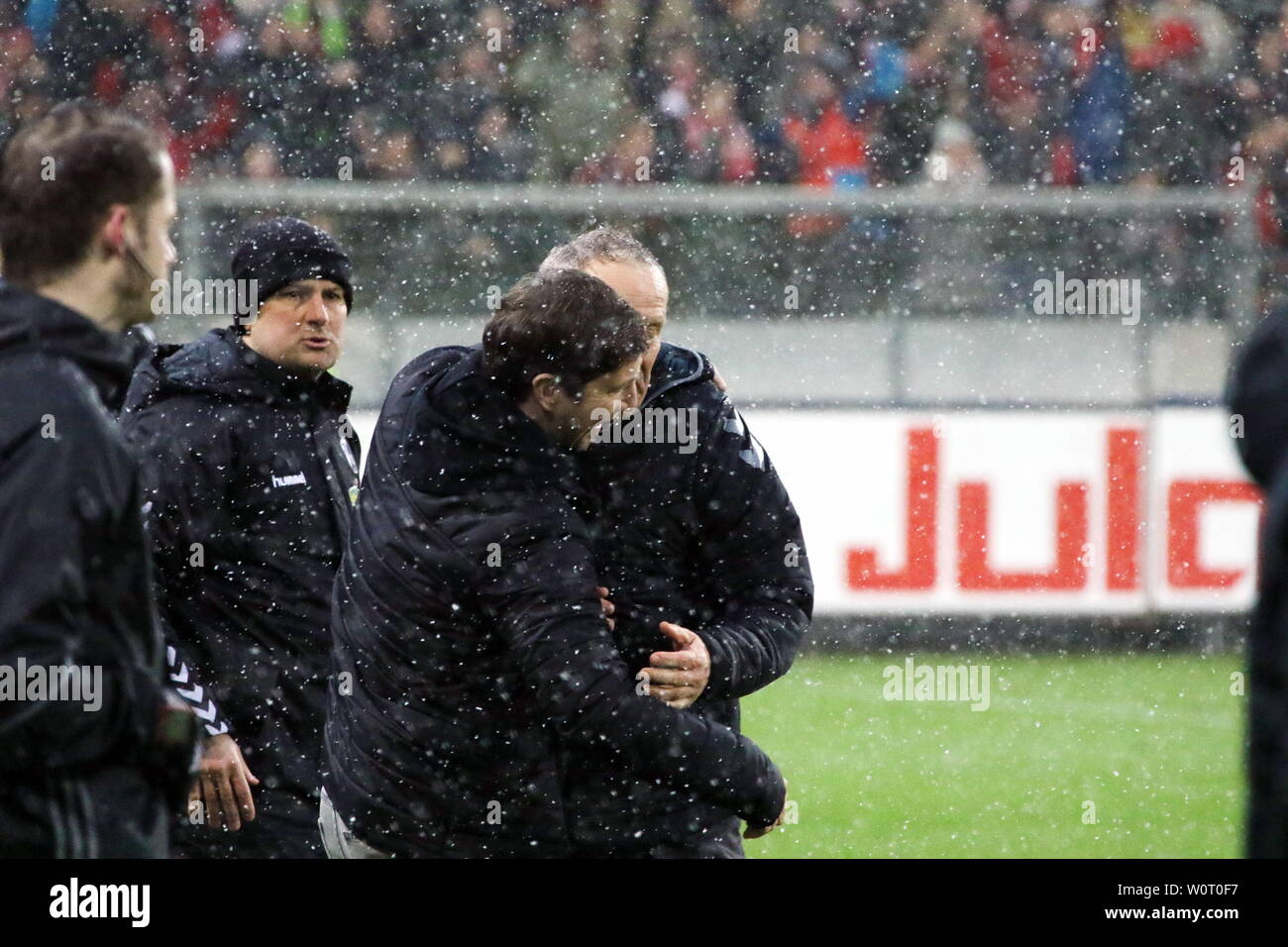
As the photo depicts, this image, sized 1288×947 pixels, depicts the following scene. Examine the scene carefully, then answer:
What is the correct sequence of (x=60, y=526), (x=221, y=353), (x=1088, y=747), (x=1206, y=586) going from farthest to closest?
1. (x=1206, y=586)
2. (x=1088, y=747)
3. (x=221, y=353)
4. (x=60, y=526)

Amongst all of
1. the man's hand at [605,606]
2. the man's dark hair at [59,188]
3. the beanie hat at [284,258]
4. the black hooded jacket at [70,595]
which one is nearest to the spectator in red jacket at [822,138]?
the beanie hat at [284,258]

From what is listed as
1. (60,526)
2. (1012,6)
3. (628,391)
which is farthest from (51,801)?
(1012,6)

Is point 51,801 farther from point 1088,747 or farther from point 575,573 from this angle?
point 1088,747

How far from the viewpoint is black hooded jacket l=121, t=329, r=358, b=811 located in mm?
3387

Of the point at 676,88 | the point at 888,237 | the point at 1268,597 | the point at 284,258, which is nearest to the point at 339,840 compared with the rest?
the point at 284,258

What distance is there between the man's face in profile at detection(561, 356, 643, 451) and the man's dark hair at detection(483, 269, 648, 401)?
0.4 inches

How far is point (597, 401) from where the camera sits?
2469mm

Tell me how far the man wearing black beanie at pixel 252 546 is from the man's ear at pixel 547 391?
1.15 m

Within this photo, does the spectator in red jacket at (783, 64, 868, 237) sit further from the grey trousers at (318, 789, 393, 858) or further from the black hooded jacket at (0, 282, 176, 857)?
the black hooded jacket at (0, 282, 176, 857)

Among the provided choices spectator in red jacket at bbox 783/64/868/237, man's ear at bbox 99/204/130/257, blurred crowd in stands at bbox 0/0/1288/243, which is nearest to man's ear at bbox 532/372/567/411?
man's ear at bbox 99/204/130/257
